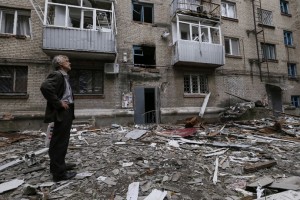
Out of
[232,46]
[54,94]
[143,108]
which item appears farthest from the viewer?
[232,46]

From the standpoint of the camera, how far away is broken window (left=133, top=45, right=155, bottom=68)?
41.7 feet

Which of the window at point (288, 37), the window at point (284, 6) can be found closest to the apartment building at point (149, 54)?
the window at point (288, 37)

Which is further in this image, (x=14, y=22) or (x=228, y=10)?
(x=228, y=10)

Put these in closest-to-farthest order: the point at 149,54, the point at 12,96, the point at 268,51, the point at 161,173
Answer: the point at 161,173 → the point at 12,96 → the point at 149,54 → the point at 268,51

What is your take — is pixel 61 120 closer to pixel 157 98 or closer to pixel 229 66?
pixel 157 98

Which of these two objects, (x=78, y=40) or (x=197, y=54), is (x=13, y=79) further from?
(x=197, y=54)

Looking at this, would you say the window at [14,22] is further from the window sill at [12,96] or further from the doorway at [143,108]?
the doorway at [143,108]

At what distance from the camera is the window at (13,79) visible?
1008cm

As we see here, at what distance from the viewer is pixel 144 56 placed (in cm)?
1340

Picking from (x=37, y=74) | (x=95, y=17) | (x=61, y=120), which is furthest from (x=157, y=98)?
(x=61, y=120)

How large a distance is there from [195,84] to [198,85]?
21 centimetres

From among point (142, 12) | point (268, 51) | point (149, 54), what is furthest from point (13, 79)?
point (268, 51)

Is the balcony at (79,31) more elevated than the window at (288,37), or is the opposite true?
the window at (288,37)

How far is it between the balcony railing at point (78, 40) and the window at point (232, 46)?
29.3 ft
